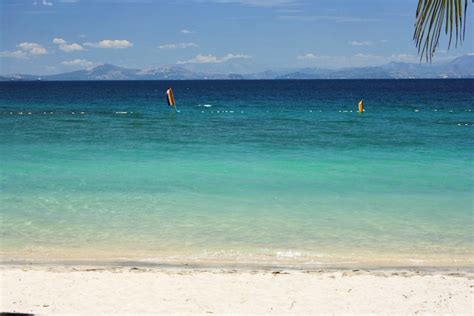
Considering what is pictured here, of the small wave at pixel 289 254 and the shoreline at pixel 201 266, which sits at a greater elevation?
the shoreline at pixel 201 266

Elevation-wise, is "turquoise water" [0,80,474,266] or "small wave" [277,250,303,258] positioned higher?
Result: "turquoise water" [0,80,474,266]

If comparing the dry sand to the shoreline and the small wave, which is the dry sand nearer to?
the shoreline

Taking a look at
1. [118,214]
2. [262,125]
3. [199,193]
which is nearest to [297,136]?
[262,125]

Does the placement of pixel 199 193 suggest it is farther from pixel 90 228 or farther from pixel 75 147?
pixel 75 147

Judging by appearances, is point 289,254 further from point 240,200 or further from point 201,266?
point 240,200

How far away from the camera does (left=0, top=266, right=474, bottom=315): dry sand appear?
4762 millimetres

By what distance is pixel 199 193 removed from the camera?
10.3 m

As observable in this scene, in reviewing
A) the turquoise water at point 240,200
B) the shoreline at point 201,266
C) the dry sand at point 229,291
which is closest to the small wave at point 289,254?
the turquoise water at point 240,200

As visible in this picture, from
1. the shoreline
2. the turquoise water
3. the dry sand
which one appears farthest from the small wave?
the dry sand

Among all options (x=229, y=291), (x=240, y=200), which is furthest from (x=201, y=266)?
→ (x=240, y=200)

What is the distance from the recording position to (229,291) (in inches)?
203

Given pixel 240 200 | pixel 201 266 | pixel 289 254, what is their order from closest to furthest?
pixel 201 266 < pixel 289 254 < pixel 240 200

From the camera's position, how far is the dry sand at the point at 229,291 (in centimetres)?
476

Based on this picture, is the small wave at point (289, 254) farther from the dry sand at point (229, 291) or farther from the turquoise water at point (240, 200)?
the dry sand at point (229, 291)
